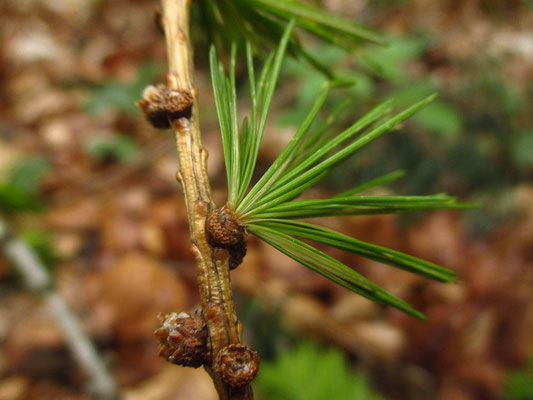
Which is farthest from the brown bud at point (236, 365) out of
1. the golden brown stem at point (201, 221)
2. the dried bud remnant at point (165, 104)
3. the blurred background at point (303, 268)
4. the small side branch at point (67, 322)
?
the small side branch at point (67, 322)

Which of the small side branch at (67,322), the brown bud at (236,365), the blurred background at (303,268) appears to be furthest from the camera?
the blurred background at (303,268)

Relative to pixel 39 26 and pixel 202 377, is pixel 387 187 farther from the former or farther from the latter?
pixel 39 26

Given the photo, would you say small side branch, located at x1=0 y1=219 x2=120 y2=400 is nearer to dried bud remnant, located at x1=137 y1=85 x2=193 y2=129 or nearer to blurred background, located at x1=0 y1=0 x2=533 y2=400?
blurred background, located at x1=0 y1=0 x2=533 y2=400

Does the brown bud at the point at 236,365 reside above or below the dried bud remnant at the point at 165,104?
below

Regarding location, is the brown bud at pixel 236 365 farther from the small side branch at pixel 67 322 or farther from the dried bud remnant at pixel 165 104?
the small side branch at pixel 67 322

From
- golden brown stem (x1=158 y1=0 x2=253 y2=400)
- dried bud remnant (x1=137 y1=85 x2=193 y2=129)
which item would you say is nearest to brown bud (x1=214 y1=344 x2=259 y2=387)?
golden brown stem (x1=158 y1=0 x2=253 y2=400)

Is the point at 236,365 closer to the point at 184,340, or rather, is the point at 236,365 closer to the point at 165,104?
the point at 184,340

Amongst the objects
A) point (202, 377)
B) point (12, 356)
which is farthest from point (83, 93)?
point (202, 377)
